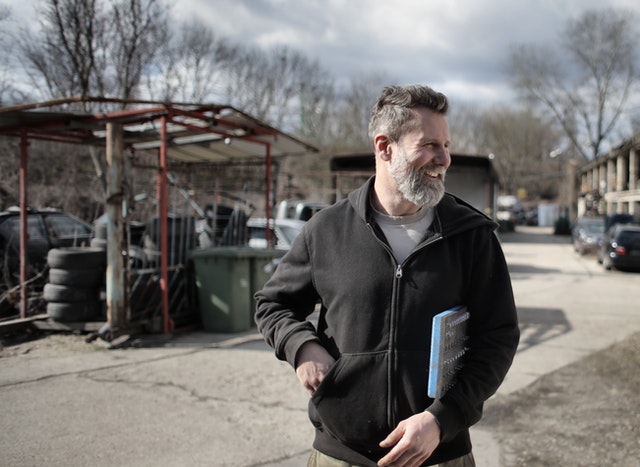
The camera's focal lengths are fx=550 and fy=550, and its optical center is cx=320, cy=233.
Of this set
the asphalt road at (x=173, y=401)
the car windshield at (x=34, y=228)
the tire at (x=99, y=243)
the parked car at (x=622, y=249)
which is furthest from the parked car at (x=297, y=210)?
the parked car at (x=622, y=249)

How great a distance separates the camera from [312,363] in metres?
1.83

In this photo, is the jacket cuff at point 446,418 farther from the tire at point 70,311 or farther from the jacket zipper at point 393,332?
the tire at point 70,311

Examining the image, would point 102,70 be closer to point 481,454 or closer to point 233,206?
point 233,206

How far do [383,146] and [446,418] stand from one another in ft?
3.01

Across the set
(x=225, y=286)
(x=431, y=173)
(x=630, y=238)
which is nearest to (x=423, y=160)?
(x=431, y=173)

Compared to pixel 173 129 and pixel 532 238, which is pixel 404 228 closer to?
pixel 173 129

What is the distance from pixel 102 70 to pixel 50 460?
33.5 feet

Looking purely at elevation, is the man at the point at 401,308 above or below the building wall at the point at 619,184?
below

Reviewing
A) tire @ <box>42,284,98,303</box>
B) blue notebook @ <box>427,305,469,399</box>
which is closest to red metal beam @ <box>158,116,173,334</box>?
tire @ <box>42,284,98,303</box>

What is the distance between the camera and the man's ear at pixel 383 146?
6.24 ft

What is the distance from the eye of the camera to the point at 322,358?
1.83m

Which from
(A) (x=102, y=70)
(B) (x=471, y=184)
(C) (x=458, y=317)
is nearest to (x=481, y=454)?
(C) (x=458, y=317)

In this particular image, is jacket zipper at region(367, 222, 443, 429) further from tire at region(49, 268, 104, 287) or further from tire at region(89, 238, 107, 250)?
tire at region(89, 238, 107, 250)

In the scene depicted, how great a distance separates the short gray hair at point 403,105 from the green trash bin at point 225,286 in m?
5.54
